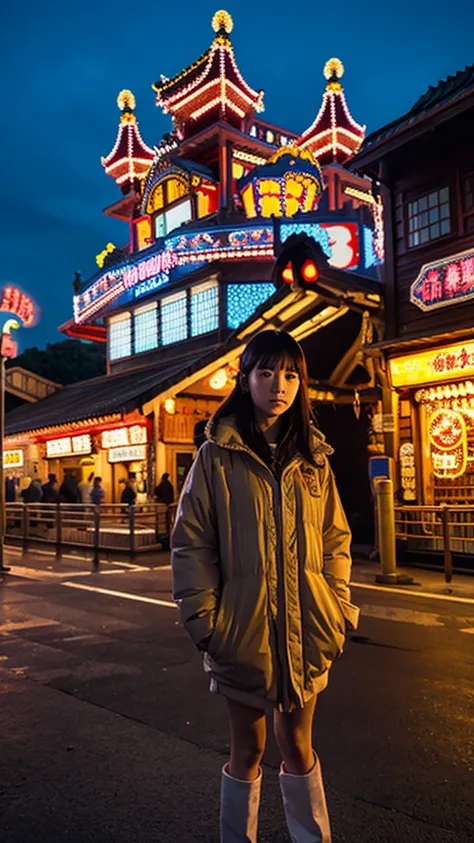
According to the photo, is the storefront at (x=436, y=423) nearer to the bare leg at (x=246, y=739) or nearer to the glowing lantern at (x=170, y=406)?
the glowing lantern at (x=170, y=406)

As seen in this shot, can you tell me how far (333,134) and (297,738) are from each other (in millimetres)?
27109

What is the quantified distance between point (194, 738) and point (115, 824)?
1.12 metres

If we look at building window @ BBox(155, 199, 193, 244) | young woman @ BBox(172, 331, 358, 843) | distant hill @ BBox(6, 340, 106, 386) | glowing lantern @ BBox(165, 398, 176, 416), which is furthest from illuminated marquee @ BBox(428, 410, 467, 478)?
distant hill @ BBox(6, 340, 106, 386)

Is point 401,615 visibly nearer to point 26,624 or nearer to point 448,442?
point 26,624

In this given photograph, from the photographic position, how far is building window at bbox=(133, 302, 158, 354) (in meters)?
24.4

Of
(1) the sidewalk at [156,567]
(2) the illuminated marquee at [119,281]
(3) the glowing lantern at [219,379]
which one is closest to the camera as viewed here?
(1) the sidewalk at [156,567]

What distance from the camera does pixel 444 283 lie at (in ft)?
42.2

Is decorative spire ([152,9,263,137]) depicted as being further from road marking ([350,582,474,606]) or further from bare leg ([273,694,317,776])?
bare leg ([273,694,317,776])

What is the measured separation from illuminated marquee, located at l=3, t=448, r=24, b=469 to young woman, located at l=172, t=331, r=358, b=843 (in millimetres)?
24317

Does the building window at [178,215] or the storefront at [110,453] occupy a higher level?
the building window at [178,215]

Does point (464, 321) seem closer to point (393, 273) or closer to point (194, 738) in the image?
point (393, 273)

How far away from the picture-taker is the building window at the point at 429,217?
13.2 meters

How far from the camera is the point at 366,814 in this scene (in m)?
3.26

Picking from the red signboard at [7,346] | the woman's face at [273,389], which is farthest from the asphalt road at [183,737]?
the red signboard at [7,346]
